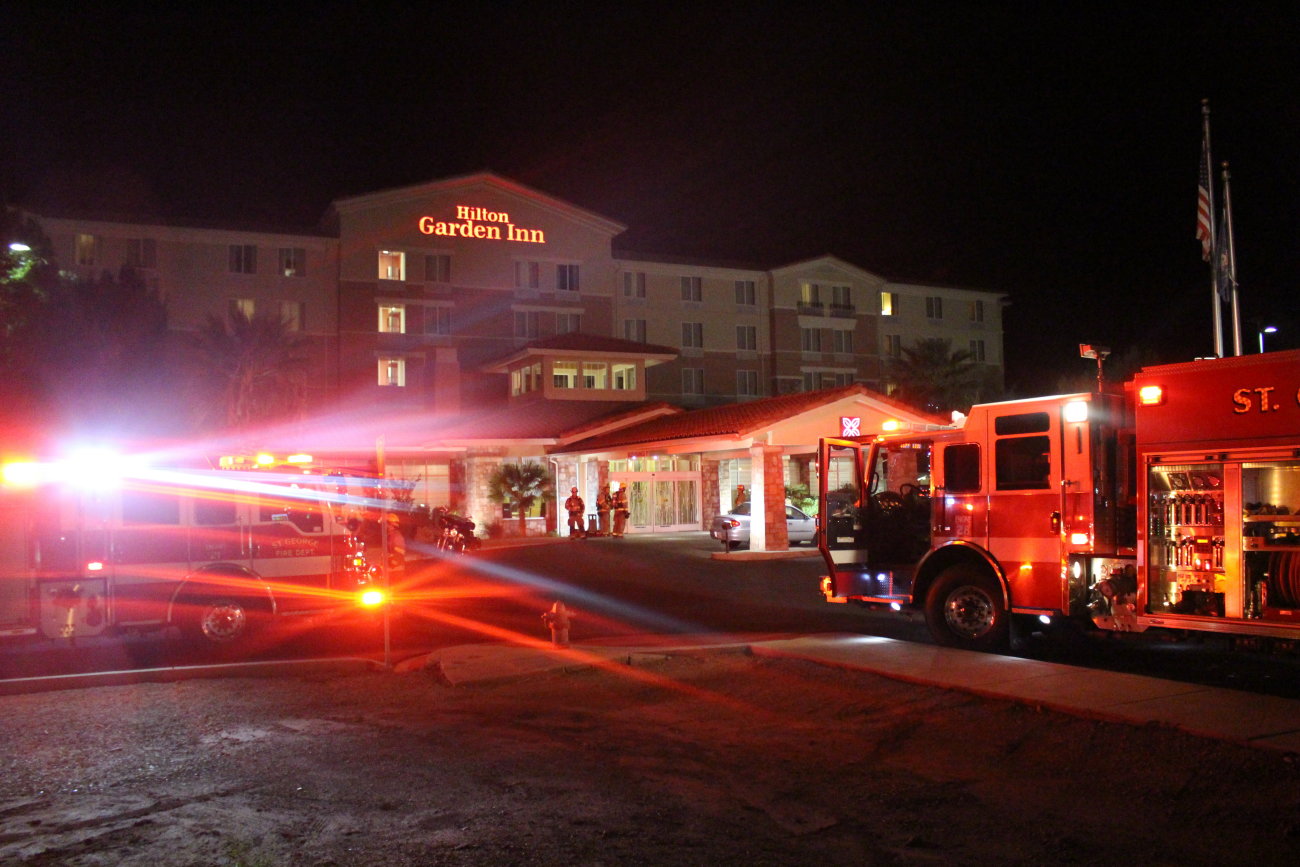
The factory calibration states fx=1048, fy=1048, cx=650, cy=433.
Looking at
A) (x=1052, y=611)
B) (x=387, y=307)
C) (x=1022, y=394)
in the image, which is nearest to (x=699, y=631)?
(x=1052, y=611)

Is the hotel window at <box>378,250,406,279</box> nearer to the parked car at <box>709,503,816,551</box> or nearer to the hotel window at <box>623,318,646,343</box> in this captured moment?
the hotel window at <box>623,318,646,343</box>

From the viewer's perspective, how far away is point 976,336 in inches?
2323

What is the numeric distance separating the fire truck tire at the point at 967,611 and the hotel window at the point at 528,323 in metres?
37.0

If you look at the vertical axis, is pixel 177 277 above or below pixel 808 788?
above

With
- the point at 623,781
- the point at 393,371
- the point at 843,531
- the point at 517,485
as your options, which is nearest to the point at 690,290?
the point at 393,371

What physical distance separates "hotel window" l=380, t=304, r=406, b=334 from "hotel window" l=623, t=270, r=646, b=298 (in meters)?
10.6

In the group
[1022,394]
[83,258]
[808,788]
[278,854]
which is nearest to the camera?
[278,854]

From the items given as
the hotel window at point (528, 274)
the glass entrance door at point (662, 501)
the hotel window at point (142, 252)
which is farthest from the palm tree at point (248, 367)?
the glass entrance door at point (662, 501)

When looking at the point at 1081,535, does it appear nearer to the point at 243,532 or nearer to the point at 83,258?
the point at 243,532

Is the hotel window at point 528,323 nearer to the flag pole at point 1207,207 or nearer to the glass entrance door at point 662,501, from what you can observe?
the glass entrance door at point 662,501

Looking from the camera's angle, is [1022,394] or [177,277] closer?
[177,277]

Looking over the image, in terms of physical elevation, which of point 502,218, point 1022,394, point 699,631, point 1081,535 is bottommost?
point 699,631

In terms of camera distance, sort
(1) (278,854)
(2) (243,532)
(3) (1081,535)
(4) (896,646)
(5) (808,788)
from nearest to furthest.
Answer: (1) (278,854) < (5) (808,788) < (3) (1081,535) < (4) (896,646) < (2) (243,532)

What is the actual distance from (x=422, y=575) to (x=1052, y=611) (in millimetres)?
14725
